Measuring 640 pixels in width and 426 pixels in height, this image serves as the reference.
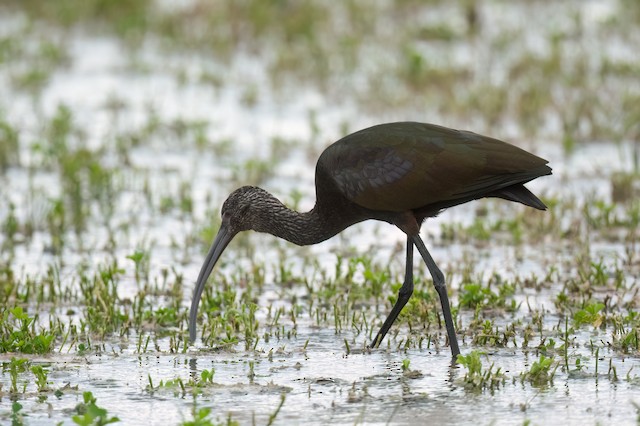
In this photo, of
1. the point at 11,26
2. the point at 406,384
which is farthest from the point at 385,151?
the point at 11,26

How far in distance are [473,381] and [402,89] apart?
781cm

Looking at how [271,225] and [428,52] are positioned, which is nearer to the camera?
[271,225]

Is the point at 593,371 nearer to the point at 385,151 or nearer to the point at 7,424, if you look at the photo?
the point at 385,151

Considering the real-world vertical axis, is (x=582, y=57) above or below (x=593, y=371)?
above

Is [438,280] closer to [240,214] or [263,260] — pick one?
[240,214]

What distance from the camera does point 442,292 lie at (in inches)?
258

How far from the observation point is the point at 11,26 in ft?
51.5

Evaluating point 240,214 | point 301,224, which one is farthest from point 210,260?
point 301,224

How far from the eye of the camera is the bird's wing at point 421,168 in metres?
6.48

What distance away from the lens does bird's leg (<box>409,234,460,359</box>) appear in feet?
20.9

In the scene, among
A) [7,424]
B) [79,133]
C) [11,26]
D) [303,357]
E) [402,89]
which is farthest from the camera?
[11,26]

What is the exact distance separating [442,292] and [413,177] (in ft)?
1.95

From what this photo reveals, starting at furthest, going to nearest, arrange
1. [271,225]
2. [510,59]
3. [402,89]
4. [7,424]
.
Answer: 1. [510,59]
2. [402,89]
3. [271,225]
4. [7,424]

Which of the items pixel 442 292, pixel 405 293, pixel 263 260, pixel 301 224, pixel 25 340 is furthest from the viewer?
pixel 263 260
